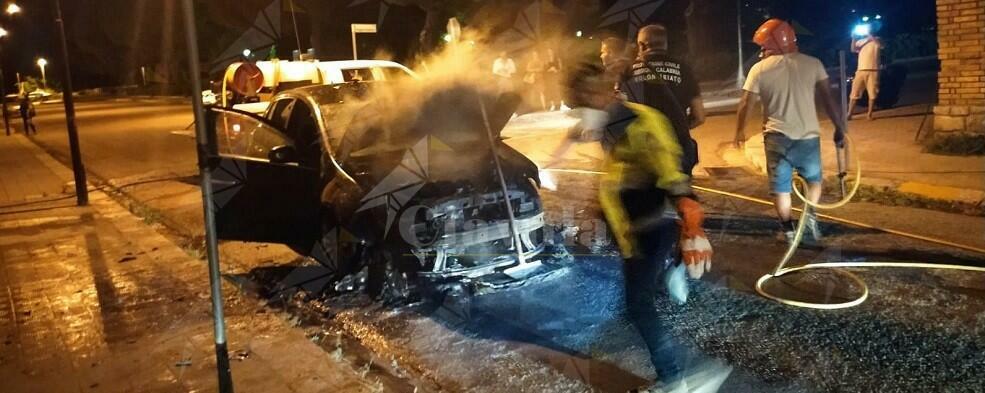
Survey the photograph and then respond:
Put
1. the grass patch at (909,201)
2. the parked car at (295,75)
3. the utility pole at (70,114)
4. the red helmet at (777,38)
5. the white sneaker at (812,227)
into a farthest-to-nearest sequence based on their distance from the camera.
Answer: the parked car at (295,75) < the utility pole at (70,114) < the grass patch at (909,201) < the white sneaker at (812,227) < the red helmet at (777,38)

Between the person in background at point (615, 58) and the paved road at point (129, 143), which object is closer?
the person in background at point (615, 58)

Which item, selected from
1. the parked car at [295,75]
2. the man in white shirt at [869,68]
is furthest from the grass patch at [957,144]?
the parked car at [295,75]

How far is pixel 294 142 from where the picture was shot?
6.91m

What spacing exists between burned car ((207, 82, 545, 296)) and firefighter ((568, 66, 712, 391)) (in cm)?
197

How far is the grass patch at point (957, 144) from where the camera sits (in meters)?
10.2

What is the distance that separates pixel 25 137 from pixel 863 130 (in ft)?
77.6

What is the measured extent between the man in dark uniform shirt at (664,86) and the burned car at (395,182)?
101 centimetres

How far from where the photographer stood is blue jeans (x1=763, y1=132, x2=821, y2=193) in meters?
6.51

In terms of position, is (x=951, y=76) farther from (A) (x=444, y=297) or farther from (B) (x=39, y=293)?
(B) (x=39, y=293)

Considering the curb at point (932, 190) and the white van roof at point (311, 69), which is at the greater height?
the white van roof at point (311, 69)

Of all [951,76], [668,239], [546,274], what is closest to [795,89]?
[546,274]

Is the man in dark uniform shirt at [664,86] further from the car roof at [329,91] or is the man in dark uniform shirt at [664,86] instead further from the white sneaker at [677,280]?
the car roof at [329,91]

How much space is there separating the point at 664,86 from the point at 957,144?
6.12 m

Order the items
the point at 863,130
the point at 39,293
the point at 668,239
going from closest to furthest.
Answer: the point at 668,239 < the point at 39,293 < the point at 863,130
